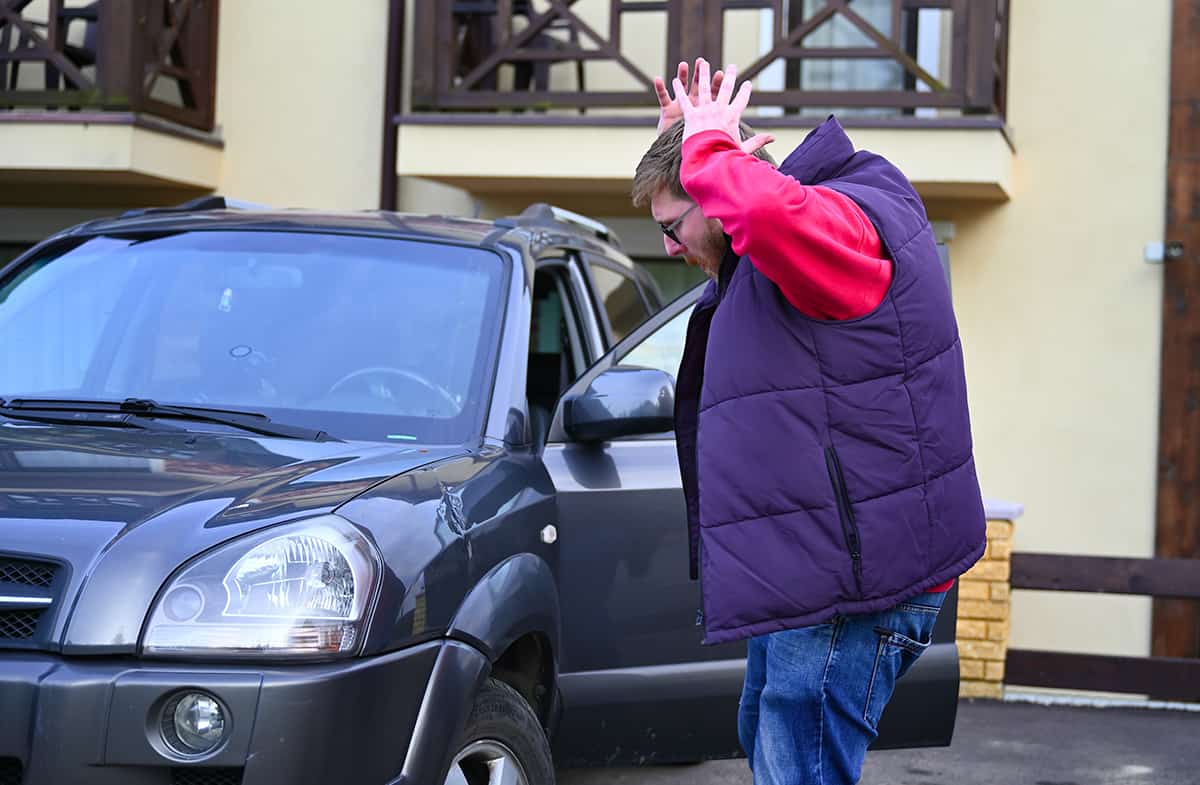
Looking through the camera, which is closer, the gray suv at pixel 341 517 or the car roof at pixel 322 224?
the gray suv at pixel 341 517

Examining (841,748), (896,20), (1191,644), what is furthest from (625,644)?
(1191,644)

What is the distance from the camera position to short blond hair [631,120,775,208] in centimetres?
288

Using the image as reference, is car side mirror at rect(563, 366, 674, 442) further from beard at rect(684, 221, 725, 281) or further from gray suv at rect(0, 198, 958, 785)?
beard at rect(684, 221, 725, 281)

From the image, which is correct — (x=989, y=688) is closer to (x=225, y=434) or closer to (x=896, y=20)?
(x=896, y=20)

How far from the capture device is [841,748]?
279 centimetres

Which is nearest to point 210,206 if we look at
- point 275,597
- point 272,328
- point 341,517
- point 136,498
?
point 272,328

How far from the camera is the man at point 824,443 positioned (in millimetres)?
2631

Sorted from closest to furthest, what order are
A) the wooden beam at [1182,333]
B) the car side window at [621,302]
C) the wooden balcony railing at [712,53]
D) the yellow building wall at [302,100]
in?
the car side window at [621,302], the wooden balcony railing at [712,53], the wooden beam at [1182,333], the yellow building wall at [302,100]

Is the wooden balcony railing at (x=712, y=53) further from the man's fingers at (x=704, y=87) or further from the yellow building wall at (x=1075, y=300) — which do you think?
the man's fingers at (x=704, y=87)

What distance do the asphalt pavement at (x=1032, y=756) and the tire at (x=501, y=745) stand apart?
206cm

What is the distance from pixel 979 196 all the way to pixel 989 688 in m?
3.10

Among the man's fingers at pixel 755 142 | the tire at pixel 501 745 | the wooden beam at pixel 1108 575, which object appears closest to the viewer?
the man's fingers at pixel 755 142

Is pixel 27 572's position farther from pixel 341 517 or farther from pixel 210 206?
pixel 210 206

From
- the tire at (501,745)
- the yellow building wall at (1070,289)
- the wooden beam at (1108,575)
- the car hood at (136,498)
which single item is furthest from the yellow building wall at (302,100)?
the tire at (501,745)
